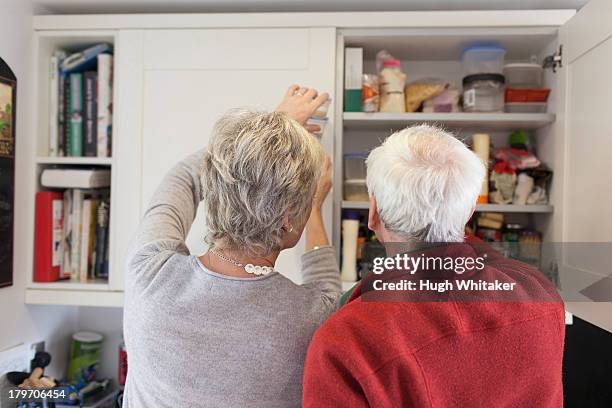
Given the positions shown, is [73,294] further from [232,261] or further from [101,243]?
[232,261]

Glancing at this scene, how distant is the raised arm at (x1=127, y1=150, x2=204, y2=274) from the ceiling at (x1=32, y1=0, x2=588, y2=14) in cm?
57

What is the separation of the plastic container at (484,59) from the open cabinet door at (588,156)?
0.21 meters

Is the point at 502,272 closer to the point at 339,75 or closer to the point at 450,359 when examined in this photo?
the point at 450,359

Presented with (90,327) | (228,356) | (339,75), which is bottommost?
(90,327)

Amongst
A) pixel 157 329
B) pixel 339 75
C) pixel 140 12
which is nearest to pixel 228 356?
pixel 157 329

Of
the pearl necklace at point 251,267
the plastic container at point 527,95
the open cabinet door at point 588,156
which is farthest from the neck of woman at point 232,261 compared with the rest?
the plastic container at point 527,95

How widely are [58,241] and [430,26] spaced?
1218mm

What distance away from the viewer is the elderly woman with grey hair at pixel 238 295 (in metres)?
0.81

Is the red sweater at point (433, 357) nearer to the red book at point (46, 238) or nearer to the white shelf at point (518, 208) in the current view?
the white shelf at point (518, 208)

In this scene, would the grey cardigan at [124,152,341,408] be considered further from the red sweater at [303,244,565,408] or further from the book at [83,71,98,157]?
the book at [83,71,98,157]

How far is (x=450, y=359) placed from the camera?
27.4 inches

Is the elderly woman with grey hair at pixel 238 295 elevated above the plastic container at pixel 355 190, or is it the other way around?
the plastic container at pixel 355 190

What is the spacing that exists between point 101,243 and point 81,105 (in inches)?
16.3

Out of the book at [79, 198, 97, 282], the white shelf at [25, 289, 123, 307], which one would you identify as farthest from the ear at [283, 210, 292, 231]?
the book at [79, 198, 97, 282]
